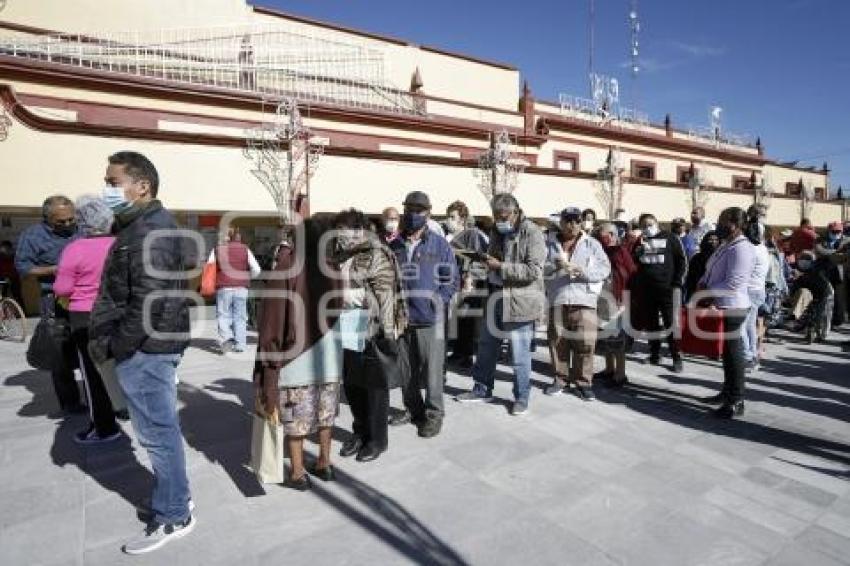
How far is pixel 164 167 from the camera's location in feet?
34.2

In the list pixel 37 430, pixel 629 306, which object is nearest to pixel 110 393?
pixel 37 430

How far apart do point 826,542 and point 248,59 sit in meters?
16.3

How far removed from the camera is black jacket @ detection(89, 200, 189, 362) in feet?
9.11

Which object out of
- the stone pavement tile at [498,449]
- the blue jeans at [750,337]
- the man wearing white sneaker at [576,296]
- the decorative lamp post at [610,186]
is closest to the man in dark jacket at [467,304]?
the man wearing white sneaker at [576,296]

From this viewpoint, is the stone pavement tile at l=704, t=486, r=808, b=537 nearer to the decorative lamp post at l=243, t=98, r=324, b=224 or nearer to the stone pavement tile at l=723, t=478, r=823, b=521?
the stone pavement tile at l=723, t=478, r=823, b=521

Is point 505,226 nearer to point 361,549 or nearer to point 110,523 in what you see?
point 361,549

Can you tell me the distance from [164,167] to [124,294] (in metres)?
8.73

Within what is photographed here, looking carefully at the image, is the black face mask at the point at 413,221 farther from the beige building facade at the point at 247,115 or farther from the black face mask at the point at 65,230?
the beige building facade at the point at 247,115

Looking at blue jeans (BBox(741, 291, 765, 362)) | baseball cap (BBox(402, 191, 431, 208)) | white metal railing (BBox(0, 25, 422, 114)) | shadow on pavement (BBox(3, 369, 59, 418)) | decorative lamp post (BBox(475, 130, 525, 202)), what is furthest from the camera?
decorative lamp post (BBox(475, 130, 525, 202))

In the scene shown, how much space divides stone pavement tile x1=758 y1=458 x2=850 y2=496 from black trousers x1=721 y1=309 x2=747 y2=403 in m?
1.00

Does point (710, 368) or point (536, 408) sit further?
point (710, 368)

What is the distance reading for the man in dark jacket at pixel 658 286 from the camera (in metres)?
6.92

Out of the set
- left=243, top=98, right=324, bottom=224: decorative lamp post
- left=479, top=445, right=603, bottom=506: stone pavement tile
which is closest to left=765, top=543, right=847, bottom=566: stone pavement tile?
left=479, top=445, right=603, bottom=506: stone pavement tile

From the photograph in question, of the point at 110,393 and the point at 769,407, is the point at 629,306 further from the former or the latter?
the point at 110,393
